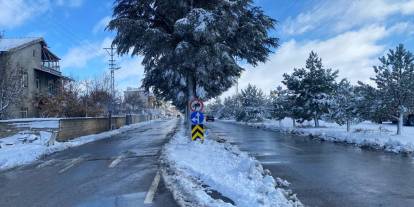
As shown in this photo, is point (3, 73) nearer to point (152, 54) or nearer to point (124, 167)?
point (152, 54)

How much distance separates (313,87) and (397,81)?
54.1ft

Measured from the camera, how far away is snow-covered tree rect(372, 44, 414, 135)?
21.0 meters

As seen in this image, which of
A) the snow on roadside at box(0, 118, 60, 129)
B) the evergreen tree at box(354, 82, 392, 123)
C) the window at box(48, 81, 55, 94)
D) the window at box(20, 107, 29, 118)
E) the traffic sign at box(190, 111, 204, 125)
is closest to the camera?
the traffic sign at box(190, 111, 204, 125)

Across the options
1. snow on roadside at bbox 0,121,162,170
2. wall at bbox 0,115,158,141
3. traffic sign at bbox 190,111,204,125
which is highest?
traffic sign at bbox 190,111,204,125

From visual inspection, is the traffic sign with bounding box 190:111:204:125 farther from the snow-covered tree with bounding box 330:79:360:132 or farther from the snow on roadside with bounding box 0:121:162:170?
the snow-covered tree with bounding box 330:79:360:132

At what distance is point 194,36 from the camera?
59.1 feet

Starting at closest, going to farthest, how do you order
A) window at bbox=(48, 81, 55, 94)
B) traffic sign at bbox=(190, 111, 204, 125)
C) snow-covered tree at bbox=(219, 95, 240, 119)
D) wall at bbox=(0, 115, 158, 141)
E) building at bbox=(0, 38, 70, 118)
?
traffic sign at bbox=(190, 111, 204, 125) → wall at bbox=(0, 115, 158, 141) → building at bbox=(0, 38, 70, 118) → window at bbox=(48, 81, 55, 94) → snow-covered tree at bbox=(219, 95, 240, 119)

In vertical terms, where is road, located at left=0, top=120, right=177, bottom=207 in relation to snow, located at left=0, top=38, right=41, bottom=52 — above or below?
below

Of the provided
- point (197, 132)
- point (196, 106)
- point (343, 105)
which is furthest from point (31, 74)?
point (343, 105)

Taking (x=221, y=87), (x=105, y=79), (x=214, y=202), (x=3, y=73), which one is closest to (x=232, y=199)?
(x=214, y=202)

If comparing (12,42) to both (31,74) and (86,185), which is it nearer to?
(31,74)

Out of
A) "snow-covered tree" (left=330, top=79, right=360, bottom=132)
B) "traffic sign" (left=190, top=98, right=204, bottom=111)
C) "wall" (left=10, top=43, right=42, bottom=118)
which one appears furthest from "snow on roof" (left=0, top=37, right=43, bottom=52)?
"snow-covered tree" (left=330, top=79, right=360, bottom=132)

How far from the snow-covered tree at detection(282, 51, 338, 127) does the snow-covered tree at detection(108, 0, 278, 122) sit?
16.8 metres

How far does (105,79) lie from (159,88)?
42.5 m
